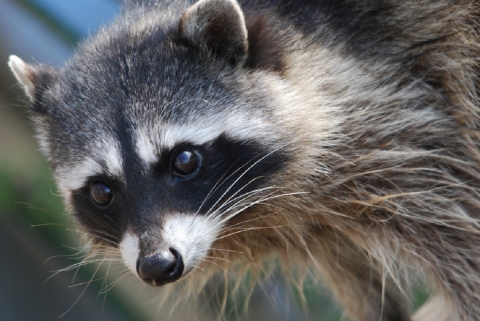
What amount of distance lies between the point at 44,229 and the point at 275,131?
48.5 inches

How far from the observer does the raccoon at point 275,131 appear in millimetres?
2713

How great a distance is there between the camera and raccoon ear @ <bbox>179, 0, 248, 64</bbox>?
8.93 feet

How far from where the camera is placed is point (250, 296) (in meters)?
3.78

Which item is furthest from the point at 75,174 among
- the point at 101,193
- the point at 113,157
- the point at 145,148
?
the point at 145,148

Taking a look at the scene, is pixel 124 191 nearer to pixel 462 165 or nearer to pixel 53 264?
pixel 53 264

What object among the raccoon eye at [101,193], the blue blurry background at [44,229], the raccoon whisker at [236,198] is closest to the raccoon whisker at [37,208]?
the blue blurry background at [44,229]

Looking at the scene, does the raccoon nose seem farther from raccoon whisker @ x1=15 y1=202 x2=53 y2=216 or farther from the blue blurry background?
raccoon whisker @ x1=15 y1=202 x2=53 y2=216

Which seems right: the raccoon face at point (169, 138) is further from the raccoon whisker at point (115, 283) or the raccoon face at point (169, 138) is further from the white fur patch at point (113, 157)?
the raccoon whisker at point (115, 283)

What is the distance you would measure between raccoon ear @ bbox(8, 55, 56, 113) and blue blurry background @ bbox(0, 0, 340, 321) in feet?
0.15

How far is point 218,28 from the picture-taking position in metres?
2.80

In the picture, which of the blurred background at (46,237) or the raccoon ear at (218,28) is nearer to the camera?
the raccoon ear at (218,28)

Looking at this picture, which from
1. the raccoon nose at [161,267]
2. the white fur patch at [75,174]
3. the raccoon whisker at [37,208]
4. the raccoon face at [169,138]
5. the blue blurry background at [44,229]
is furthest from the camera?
the raccoon whisker at [37,208]

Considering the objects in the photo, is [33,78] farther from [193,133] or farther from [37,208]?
[193,133]

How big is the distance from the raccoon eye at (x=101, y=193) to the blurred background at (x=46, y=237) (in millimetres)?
408
